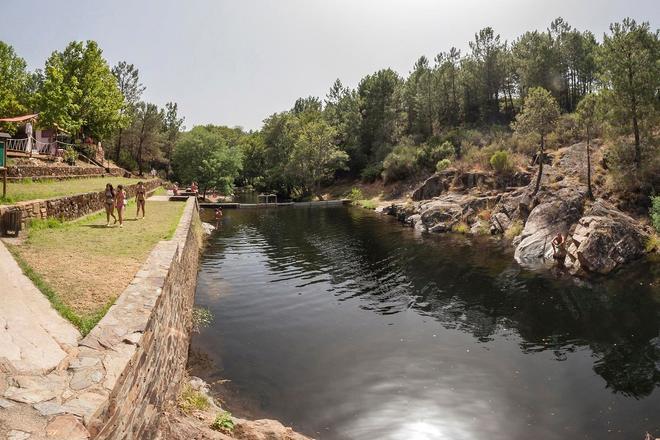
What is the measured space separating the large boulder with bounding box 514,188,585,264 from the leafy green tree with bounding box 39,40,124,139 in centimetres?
4285

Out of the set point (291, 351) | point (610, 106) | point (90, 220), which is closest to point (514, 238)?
point (610, 106)

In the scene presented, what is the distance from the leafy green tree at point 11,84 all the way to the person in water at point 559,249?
49.3 metres

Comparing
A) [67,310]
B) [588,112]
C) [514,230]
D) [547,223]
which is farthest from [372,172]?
[67,310]

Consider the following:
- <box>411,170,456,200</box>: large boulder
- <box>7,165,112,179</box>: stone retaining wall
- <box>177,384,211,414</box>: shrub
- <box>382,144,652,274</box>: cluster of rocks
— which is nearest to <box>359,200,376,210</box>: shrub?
<box>382,144,652,274</box>: cluster of rocks

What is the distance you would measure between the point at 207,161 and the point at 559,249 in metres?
52.1

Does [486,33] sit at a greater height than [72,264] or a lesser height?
greater

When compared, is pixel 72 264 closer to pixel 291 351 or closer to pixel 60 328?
pixel 60 328

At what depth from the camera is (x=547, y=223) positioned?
3048 centimetres

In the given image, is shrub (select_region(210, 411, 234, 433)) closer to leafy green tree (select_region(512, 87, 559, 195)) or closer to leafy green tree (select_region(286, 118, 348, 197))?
leafy green tree (select_region(512, 87, 559, 195))

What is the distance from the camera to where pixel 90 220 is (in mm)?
21156

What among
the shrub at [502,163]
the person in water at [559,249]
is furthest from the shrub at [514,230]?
the shrub at [502,163]

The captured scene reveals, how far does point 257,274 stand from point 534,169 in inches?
1347

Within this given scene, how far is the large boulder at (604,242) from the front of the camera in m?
24.3

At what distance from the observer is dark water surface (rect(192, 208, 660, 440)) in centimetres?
1076
